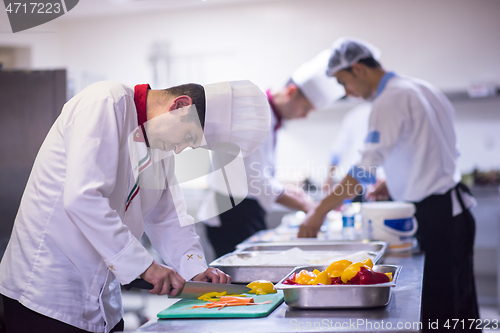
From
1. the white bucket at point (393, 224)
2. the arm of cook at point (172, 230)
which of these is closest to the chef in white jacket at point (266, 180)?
the white bucket at point (393, 224)

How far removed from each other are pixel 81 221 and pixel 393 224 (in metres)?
1.27

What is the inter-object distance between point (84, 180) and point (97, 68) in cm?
416

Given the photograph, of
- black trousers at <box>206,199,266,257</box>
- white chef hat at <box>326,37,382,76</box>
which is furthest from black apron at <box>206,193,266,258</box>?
white chef hat at <box>326,37,382,76</box>

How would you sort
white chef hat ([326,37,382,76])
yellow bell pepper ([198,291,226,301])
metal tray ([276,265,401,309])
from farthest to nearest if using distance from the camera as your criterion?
1. white chef hat ([326,37,382,76])
2. yellow bell pepper ([198,291,226,301])
3. metal tray ([276,265,401,309])

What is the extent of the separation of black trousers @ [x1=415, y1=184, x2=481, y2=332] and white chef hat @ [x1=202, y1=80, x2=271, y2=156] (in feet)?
3.37

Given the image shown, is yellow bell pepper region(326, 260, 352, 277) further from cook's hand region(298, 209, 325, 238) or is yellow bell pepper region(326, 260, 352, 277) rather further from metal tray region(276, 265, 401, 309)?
cook's hand region(298, 209, 325, 238)

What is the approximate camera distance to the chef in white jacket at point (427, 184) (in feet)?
Answer: 6.17

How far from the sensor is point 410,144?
1.99 metres

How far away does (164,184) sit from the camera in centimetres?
139

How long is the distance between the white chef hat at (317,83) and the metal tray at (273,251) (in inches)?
38.7

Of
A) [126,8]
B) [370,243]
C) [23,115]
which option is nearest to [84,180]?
[370,243]

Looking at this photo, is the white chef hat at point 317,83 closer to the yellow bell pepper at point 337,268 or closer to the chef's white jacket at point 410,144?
the chef's white jacket at point 410,144

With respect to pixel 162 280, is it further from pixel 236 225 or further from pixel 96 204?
pixel 236 225

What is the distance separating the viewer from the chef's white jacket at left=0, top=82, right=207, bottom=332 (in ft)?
3.35
